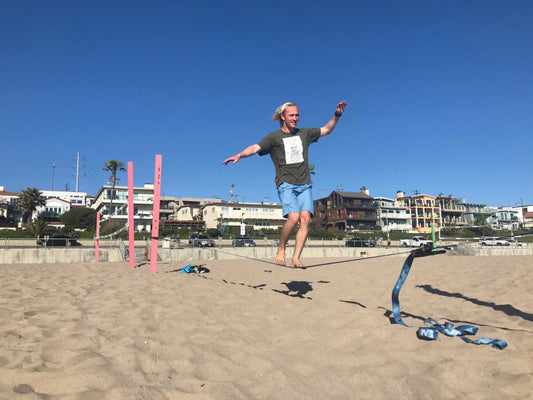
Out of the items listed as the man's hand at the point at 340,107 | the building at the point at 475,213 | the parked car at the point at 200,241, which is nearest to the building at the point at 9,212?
the parked car at the point at 200,241

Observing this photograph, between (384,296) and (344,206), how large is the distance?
192ft

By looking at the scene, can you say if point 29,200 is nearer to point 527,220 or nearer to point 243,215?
point 243,215

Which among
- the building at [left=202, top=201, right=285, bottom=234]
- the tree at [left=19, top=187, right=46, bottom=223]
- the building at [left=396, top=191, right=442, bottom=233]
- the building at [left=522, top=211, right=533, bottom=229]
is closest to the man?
the building at [left=202, top=201, right=285, bottom=234]

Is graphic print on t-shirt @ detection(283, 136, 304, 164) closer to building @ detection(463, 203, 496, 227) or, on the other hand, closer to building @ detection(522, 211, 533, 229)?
building @ detection(463, 203, 496, 227)

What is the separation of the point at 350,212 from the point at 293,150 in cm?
6027

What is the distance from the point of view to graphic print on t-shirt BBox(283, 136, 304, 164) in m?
4.35

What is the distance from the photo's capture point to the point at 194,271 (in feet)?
28.9

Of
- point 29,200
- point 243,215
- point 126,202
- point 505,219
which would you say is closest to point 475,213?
point 505,219

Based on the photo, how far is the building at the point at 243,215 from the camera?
5734 centimetres

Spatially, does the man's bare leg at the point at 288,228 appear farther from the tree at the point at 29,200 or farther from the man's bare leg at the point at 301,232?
the tree at the point at 29,200

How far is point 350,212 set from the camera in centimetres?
6256

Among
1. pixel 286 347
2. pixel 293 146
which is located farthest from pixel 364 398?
pixel 293 146

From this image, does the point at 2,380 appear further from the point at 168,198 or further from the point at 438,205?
the point at 438,205

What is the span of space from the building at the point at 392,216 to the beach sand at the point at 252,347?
61.8 m
